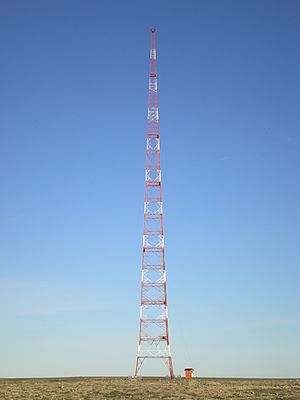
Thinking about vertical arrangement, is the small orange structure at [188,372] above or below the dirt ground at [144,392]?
above

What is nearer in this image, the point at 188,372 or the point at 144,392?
the point at 144,392

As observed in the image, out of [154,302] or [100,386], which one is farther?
[154,302]

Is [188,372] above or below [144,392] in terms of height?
above

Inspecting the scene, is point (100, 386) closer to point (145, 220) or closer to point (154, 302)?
point (154, 302)

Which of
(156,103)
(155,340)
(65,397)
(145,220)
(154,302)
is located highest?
(156,103)

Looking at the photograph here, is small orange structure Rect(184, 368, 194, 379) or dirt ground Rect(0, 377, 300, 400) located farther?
small orange structure Rect(184, 368, 194, 379)

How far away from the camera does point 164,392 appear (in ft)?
200

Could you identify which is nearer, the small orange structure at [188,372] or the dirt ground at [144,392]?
the dirt ground at [144,392]

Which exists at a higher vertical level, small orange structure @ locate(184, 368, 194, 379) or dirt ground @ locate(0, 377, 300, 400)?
small orange structure @ locate(184, 368, 194, 379)

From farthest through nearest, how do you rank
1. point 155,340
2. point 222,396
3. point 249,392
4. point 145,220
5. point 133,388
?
point 145,220, point 155,340, point 133,388, point 249,392, point 222,396

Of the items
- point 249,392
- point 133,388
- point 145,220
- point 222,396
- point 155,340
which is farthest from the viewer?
point 145,220

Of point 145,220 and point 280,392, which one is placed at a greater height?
point 145,220

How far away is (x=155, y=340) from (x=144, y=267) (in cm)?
1122

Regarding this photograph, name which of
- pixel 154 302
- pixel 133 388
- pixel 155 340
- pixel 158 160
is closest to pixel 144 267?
pixel 154 302
